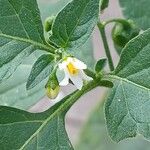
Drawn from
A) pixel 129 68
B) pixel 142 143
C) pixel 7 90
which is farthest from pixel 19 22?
pixel 142 143

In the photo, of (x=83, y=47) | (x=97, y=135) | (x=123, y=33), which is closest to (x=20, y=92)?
(x=83, y=47)

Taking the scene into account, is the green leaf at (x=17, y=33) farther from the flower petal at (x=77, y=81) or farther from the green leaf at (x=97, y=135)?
the green leaf at (x=97, y=135)

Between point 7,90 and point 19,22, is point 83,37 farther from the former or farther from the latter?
point 7,90

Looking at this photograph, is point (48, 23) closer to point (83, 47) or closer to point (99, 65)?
point (99, 65)

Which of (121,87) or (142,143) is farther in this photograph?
(142,143)

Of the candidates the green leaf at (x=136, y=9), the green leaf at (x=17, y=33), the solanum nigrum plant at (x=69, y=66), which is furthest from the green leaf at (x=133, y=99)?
the green leaf at (x=136, y=9)

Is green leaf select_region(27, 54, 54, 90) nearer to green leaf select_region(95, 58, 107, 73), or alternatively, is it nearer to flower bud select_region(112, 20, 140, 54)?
green leaf select_region(95, 58, 107, 73)
